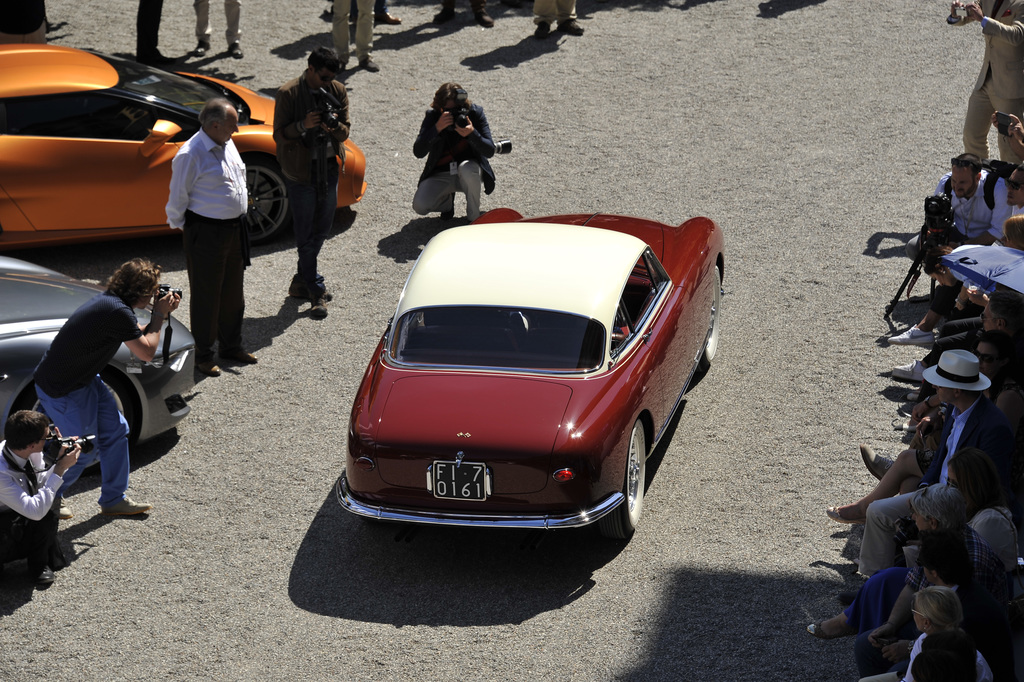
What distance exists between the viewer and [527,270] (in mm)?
7277

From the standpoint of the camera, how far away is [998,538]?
5164 mm

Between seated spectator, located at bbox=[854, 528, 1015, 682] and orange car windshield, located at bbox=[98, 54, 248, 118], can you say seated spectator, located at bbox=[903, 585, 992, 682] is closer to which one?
seated spectator, located at bbox=[854, 528, 1015, 682]

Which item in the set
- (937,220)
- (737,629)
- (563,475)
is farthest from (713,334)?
(737,629)

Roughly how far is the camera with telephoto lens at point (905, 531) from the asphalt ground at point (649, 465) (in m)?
0.69

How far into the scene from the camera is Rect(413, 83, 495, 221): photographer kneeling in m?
11.0

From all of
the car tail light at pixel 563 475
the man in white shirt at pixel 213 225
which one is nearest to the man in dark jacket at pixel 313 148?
the man in white shirt at pixel 213 225

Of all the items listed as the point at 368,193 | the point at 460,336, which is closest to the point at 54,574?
the point at 460,336

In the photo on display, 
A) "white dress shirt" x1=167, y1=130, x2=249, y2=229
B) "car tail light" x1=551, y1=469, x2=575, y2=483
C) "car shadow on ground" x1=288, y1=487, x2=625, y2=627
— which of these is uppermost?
"white dress shirt" x1=167, y1=130, x2=249, y2=229

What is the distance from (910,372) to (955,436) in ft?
8.79

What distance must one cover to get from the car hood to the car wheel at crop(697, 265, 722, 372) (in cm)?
252

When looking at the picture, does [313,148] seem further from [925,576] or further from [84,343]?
[925,576]

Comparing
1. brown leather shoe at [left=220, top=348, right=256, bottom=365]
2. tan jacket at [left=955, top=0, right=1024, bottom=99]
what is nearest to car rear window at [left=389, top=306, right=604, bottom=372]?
brown leather shoe at [left=220, top=348, right=256, bottom=365]

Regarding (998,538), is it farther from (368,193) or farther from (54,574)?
(368,193)

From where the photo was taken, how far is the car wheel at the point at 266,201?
10.5 meters
